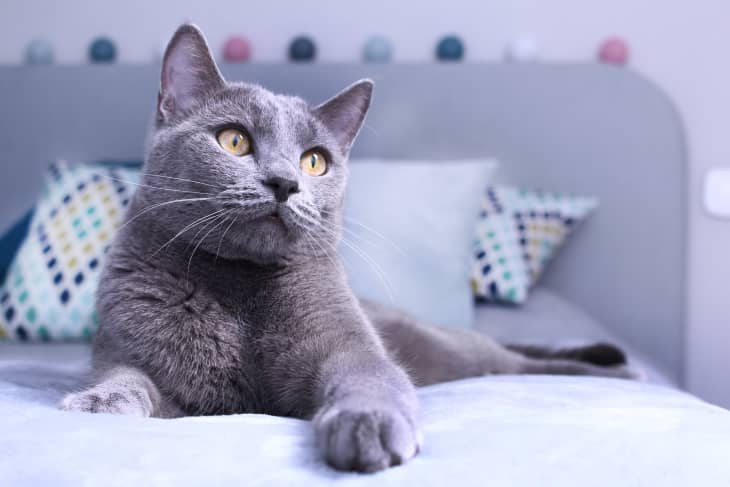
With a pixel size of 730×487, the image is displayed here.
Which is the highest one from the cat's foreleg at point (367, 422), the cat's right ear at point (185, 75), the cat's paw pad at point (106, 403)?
the cat's right ear at point (185, 75)

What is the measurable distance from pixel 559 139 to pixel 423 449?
1795 mm

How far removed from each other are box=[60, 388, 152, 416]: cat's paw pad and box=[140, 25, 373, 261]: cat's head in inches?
10.2

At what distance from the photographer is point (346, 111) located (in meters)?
1.21

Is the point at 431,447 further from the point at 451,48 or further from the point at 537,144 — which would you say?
the point at 451,48

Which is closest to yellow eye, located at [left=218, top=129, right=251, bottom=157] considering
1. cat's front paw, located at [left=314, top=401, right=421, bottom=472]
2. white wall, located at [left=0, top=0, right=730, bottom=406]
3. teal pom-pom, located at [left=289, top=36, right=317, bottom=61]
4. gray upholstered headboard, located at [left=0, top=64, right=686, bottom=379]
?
cat's front paw, located at [left=314, top=401, right=421, bottom=472]

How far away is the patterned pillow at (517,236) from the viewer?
1898 millimetres

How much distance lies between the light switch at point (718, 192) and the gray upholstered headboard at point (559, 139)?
82 millimetres

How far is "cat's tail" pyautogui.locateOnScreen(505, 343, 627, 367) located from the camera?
154 cm

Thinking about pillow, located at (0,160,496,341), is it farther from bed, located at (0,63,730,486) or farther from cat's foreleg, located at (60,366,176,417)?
cat's foreleg, located at (60,366,176,417)

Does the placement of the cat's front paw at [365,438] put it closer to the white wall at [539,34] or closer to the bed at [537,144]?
the bed at [537,144]

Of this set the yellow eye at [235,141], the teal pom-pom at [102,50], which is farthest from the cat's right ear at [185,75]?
the teal pom-pom at [102,50]

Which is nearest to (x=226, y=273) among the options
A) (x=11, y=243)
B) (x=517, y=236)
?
(x=517, y=236)

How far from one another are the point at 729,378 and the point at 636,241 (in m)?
0.60

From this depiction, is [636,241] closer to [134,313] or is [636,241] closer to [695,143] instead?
[695,143]
